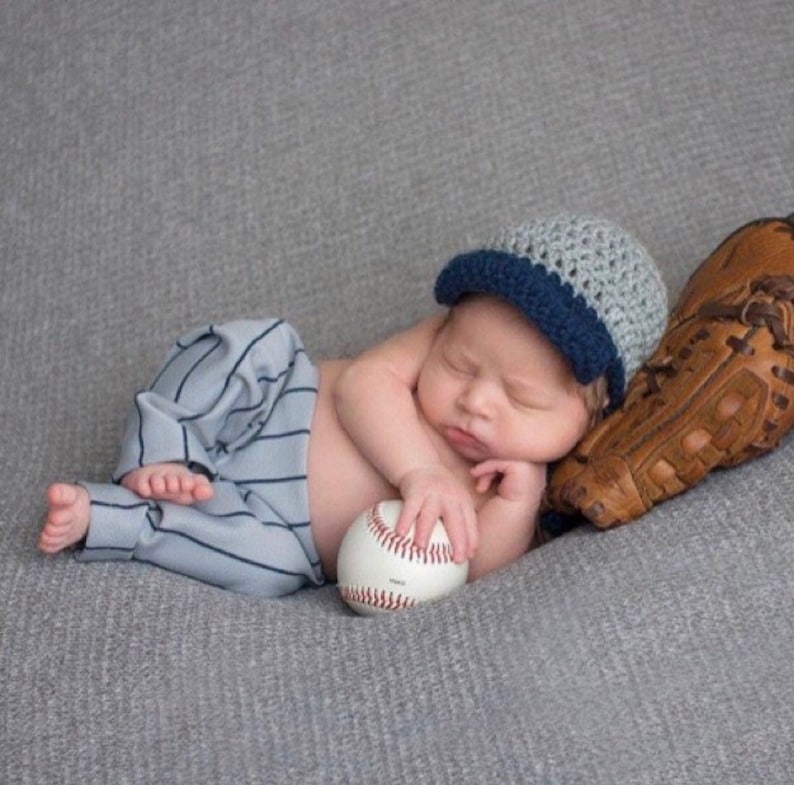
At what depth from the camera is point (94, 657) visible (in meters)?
1.13

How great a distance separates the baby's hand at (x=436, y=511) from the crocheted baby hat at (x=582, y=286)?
19cm

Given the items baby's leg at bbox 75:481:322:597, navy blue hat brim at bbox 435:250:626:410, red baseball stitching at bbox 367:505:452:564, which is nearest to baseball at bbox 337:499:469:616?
red baseball stitching at bbox 367:505:452:564

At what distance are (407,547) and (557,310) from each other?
28 cm

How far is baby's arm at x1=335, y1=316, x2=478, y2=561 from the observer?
1.31 meters

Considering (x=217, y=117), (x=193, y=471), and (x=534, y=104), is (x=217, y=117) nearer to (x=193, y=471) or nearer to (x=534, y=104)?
(x=534, y=104)

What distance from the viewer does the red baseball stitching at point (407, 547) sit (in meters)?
1.27

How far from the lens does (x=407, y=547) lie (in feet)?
4.17

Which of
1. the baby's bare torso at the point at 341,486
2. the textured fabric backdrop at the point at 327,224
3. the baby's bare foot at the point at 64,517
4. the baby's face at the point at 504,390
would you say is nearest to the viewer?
the textured fabric backdrop at the point at 327,224

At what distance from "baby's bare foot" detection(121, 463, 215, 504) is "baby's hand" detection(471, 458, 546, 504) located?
0.30 metres

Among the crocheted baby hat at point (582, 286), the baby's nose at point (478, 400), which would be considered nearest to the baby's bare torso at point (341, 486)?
the baby's nose at point (478, 400)

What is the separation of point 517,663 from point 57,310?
0.99 meters

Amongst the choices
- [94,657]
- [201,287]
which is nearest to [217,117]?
[201,287]

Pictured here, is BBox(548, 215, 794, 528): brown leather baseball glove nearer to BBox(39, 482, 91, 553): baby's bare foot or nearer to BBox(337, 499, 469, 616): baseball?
BBox(337, 499, 469, 616): baseball

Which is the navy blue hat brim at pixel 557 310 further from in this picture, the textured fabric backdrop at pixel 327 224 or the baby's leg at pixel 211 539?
the baby's leg at pixel 211 539
